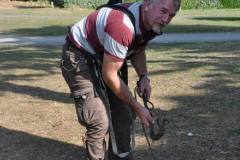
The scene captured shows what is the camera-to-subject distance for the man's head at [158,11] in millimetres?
2838

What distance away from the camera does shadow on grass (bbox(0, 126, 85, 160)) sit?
4.30 m

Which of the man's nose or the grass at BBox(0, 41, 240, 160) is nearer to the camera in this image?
the man's nose

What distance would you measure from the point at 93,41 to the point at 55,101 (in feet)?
10.6

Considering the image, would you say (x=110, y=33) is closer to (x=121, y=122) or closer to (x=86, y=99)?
(x=86, y=99)

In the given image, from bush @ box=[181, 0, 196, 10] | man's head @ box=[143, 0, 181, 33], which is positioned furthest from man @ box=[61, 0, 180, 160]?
bush @ box=[181, 0, 196, 10]

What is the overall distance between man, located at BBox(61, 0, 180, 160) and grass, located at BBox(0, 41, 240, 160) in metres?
0.84

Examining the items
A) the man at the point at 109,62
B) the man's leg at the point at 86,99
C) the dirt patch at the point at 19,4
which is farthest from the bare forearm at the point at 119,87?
the dirt patch at the point at 19,4

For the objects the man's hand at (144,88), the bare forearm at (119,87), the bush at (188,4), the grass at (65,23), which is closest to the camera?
the bare forearm at (119,87)

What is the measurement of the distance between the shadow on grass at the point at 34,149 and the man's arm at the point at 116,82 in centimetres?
140

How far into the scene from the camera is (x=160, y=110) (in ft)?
18.2

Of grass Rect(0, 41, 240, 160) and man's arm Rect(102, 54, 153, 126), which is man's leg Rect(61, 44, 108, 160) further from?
grass Rect(0, 41, 240, 160)

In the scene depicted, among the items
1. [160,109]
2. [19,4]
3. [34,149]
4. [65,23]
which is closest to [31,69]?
[160,109]

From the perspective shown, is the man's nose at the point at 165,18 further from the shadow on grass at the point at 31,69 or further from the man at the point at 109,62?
the shadow on grass at the point at 31,69

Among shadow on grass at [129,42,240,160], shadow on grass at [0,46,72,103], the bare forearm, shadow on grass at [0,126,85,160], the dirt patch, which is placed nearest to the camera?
the bare forearm
